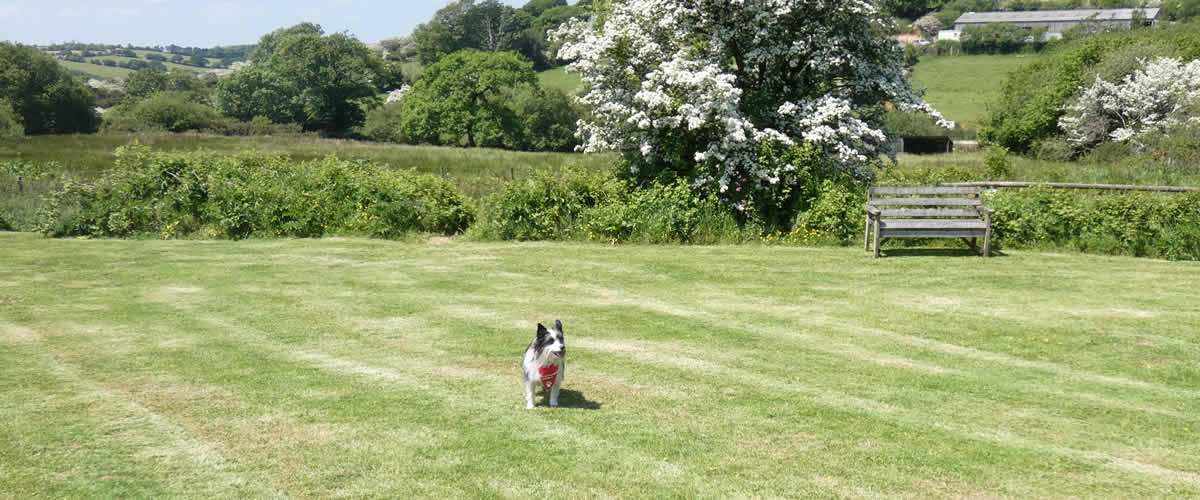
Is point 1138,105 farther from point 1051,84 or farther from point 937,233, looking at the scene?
point 937,233

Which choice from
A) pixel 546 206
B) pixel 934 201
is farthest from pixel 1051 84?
pixel 546 206

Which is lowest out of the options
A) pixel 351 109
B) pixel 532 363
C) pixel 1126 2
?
pixel 532 363

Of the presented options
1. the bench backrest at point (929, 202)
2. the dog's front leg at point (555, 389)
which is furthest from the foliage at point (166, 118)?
the dog's front leg at point (555, 389)

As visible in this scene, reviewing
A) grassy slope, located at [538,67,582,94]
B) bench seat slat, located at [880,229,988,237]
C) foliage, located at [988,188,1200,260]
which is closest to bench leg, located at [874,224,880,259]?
bench seat slat, located at [880,229,988,237]

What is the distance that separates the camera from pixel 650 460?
566 centimetres

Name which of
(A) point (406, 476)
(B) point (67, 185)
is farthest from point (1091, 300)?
(B) point (67, 185)

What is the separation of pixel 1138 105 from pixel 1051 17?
130 meters

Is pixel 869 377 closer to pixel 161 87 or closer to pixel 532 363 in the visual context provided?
pixel 532 363

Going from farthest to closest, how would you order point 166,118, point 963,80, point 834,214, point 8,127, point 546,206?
point 963,80
point 166,118
point 8,127
point 546,206
point 834,214

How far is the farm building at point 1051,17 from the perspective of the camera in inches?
5566

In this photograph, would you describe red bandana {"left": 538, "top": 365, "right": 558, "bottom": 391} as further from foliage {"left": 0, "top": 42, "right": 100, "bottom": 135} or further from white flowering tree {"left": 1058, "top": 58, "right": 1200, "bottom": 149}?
foliage {"left": 0, "top": 42, "right": 100, "bottom": 135}

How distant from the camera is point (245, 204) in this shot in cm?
2000

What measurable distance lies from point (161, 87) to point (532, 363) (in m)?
126

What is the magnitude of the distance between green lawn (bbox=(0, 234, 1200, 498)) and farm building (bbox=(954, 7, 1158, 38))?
156 metres
